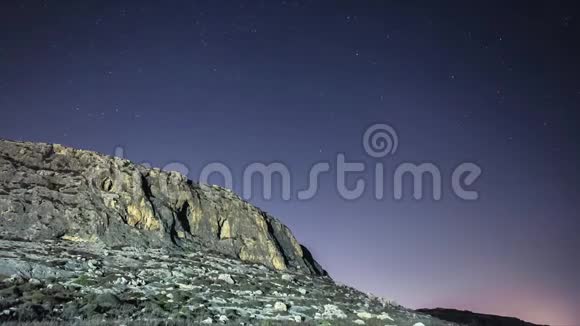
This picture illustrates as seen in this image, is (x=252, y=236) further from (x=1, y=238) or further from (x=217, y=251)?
(x=1, y=238)

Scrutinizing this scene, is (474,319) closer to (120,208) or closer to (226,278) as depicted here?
(226,278)

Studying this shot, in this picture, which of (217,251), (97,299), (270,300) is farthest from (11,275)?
(217,251)

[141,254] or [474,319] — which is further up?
[141,254]

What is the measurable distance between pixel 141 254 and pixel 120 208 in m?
11.1

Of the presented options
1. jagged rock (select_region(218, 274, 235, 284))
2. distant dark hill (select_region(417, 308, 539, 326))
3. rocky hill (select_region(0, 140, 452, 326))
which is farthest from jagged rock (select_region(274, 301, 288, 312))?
distant dark hill (select_region(417, 308, 539, 326))

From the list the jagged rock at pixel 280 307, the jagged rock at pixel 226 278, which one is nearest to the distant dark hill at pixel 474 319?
the jagged rock at pixel 226 278

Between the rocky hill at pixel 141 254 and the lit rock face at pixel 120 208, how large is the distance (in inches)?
6.4

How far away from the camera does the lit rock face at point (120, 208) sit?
43.1 meters

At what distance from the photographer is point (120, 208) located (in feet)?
162

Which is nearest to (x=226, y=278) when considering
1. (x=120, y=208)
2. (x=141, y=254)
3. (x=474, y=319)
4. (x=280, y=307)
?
(x=280, y=307)

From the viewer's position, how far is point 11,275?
82.7ft

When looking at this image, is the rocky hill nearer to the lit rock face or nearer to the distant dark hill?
the lit rock face

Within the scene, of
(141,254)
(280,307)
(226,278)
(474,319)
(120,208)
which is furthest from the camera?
(474,319)

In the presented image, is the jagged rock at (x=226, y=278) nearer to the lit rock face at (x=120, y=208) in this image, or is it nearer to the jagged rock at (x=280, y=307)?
the jagged rock at (x=280, y=307)
